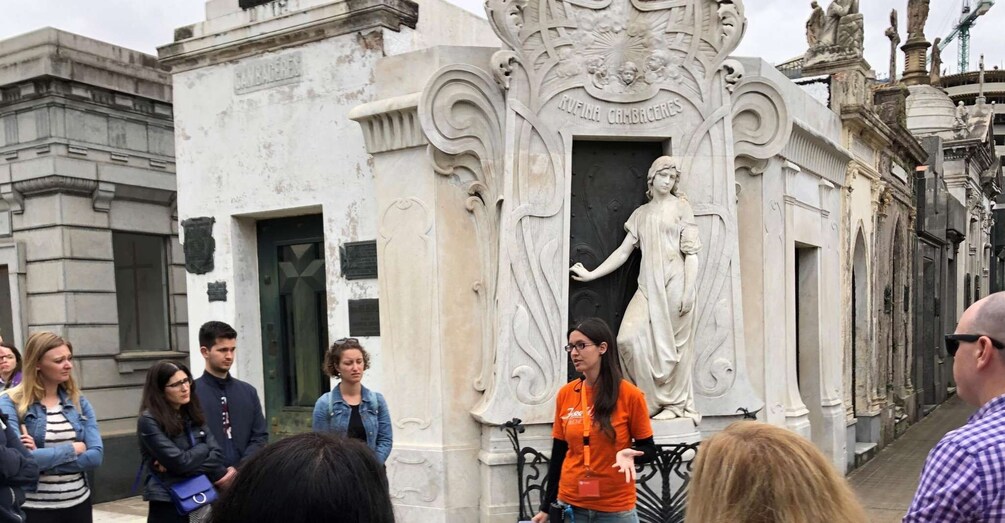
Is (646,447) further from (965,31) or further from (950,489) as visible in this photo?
(965,31)

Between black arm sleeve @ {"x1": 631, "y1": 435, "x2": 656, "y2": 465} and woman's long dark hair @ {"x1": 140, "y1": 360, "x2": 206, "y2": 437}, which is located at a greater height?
woman's long dark hair @ {"x1": 140, "y1": 360, "x2": 206, "y2": 437}

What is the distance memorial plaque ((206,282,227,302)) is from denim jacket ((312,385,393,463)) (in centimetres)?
342

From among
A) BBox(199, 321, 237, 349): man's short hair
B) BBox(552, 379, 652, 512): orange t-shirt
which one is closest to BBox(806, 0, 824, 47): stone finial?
Answer: BBox(552, 379, 652, 512): orange t-shirt

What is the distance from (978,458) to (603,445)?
237 centimetres

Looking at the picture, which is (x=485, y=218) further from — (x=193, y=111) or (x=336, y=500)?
(x=336, y=500)

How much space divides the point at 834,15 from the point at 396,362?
757 centimetres

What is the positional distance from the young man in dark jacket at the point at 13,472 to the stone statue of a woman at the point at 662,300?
4.04 metres

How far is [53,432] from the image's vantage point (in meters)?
4.91

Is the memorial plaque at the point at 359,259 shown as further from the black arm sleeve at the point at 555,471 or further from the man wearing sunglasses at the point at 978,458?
the man wearing sunglasses at the point at 978,458

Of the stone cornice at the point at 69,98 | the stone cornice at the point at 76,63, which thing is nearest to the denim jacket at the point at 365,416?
the stone cornice at the point at 76,63

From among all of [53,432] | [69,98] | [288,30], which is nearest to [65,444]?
[53,432]

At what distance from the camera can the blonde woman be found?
480cm

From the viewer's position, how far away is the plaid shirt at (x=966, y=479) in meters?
2.23

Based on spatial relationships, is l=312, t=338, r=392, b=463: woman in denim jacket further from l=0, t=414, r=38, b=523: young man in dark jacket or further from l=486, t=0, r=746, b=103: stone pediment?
l=486, t=0, r=746, b=103: stone pediment
